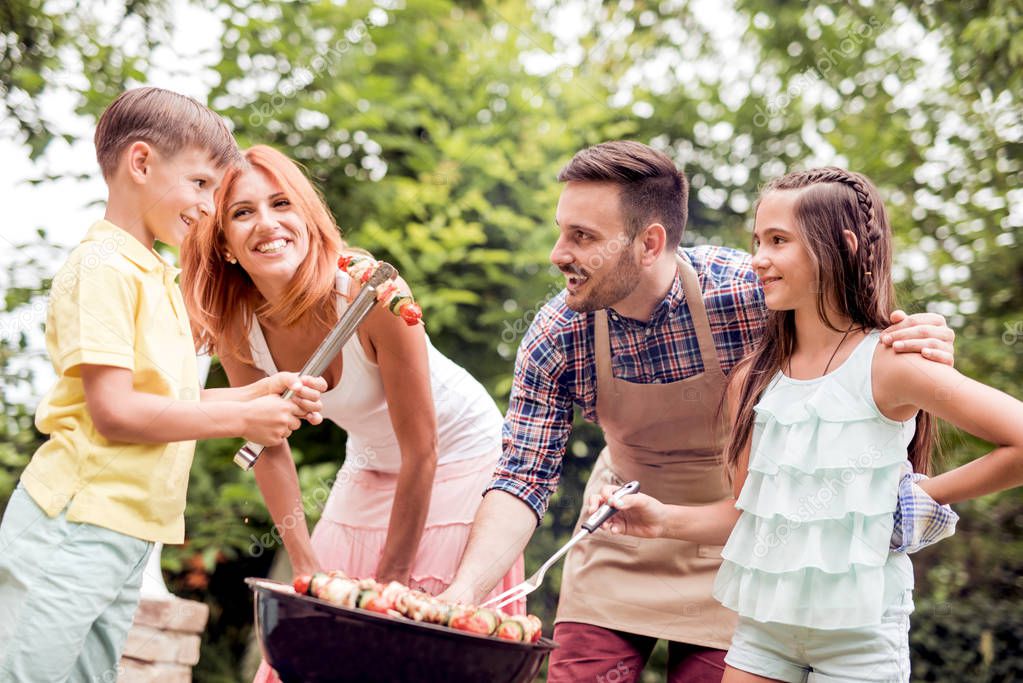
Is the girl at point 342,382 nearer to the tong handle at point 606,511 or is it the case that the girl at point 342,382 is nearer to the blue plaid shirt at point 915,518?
the tong handle at point 606,511

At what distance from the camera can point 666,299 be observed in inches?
92.6


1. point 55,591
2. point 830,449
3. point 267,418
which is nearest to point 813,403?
point 830,449

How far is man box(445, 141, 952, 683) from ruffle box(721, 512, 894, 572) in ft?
1.78

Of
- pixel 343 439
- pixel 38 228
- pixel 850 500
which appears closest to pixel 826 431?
pixel 850 500

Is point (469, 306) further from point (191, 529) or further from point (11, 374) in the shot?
point (11, 374)

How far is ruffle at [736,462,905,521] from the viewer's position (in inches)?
68.4

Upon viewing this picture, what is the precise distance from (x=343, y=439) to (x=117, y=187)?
2.80 meters

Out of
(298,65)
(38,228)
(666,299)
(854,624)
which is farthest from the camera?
(298,65)

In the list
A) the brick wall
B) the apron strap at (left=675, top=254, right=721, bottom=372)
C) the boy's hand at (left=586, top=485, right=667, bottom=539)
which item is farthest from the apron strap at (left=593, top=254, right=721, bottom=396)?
the brick wall

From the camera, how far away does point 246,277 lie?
2334 mm

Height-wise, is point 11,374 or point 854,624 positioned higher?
point 11,374

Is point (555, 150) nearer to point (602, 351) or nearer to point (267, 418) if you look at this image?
point (602, 351)

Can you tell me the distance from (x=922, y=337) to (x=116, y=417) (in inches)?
53.2

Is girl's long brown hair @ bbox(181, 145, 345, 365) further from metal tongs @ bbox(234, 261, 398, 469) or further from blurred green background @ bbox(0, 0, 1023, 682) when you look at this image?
blurred green background @ bbox(0, 0, 1023, 682)
